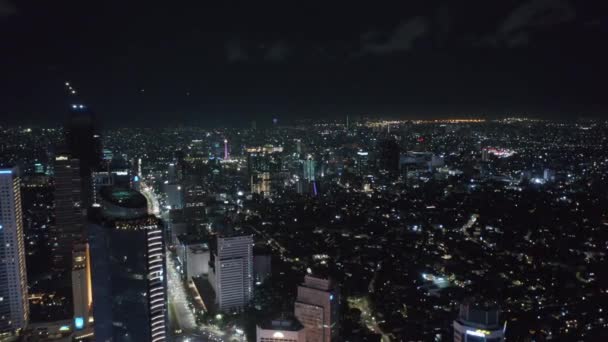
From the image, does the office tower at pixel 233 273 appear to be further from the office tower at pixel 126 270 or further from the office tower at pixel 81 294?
the office tower at pixel 126 270

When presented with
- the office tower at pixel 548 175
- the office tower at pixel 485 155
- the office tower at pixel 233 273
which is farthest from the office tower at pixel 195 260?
the office tower at pixel 485 155

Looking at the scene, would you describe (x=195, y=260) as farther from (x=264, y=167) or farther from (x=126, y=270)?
(x=264, y=167)

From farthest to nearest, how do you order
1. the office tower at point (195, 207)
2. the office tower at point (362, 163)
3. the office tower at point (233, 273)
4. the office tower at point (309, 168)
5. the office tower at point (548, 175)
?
the office tower at point (362, 163)
the office tower at point (309, 168)
the office tower at point (548, 175)
the office tower at point (195, 207)
the office tower at point (233, 273)

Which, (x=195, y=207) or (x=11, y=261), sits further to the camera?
(x=195, y=207)

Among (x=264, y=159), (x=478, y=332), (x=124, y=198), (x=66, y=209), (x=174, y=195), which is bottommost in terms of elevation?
(x=478, y=332)

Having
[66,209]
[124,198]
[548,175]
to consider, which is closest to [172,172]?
[66,209]

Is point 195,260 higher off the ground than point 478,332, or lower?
lower

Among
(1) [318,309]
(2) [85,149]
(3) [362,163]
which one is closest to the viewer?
(1) [318,309]
